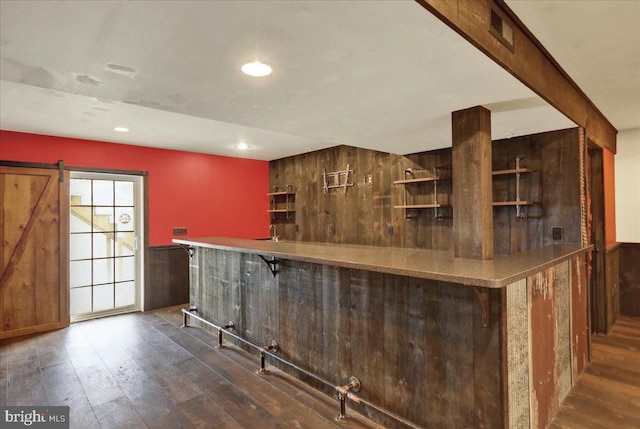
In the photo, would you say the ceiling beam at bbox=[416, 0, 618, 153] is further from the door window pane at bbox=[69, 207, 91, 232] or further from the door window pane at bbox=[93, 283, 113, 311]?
the door window pane at bbox=[93, 283, 113, 311]

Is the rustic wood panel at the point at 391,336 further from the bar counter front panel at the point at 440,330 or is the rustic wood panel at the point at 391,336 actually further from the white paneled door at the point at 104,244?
the white paneled door at the point at 104,244

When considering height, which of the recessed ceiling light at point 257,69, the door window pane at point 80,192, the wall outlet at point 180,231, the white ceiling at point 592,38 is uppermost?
the white ceiling at point 592,38

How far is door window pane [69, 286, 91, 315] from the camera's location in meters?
4.55

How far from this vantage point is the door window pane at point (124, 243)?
490cm

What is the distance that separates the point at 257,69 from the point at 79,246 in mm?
4211

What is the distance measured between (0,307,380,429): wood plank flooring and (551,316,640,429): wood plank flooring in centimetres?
134

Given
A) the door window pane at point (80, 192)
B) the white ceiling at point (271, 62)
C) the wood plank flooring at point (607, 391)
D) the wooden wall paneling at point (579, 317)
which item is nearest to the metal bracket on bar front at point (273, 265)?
the white ceiling at point (271, 62)

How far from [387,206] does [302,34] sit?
11.2 feet

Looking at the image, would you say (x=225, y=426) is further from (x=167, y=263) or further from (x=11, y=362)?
(x=167, y=263)

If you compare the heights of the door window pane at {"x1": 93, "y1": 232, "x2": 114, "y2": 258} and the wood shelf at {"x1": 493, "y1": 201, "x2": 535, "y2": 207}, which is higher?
the wood shelf at {"x1": 493, "y1": 201, "x2": 535, "y2": 207}

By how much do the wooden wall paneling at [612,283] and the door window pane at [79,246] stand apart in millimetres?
6261

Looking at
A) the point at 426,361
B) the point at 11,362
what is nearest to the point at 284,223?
the point at 11,362

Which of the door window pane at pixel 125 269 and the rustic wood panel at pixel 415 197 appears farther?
the door window pane at pixel 125 269
